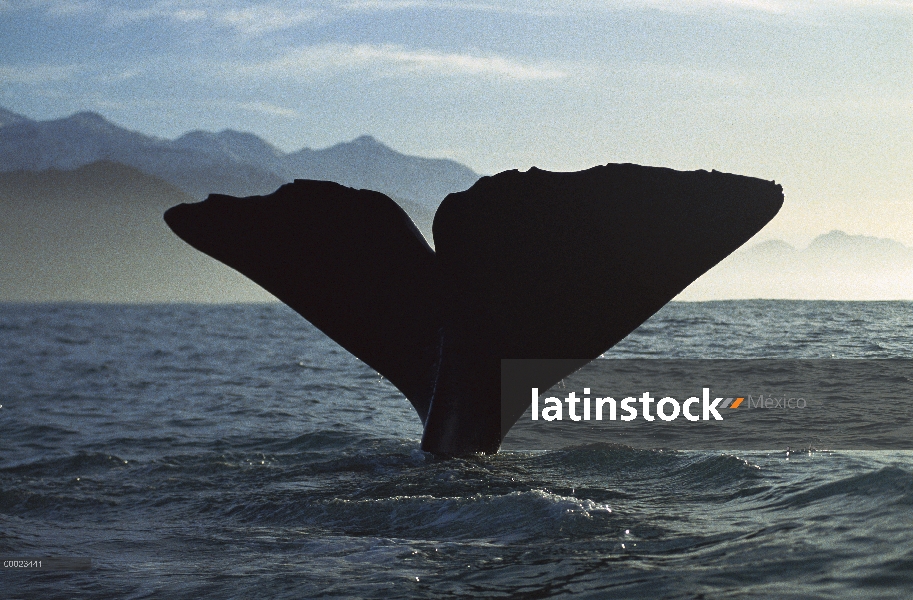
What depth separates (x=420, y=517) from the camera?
5125mm

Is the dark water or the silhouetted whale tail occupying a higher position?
the silhouetted whale tail

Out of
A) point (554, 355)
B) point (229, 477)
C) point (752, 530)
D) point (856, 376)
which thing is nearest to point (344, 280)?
point (554, 355)

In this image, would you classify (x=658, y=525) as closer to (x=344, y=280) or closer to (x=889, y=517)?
(x=889, y=517)

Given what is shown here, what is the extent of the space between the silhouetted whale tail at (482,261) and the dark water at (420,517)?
0.70 meters

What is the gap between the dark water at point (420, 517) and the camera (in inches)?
153

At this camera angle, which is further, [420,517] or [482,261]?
[482,261]

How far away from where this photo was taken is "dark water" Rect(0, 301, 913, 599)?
3.88 meters

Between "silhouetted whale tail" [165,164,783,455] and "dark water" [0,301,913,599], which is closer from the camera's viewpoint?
"dark water" [0,301,913,599]

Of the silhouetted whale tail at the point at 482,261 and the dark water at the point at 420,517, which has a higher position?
the silhouetted whale tail at the point at 482,261

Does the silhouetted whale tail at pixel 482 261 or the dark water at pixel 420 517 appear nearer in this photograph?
the dark water at pixel 420 517

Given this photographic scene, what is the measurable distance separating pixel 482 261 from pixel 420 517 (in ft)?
4.65

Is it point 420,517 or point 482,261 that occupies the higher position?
point 482,261

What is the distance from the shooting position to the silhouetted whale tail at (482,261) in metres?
4.96

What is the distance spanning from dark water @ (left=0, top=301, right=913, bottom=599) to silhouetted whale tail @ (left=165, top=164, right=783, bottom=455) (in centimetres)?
70
